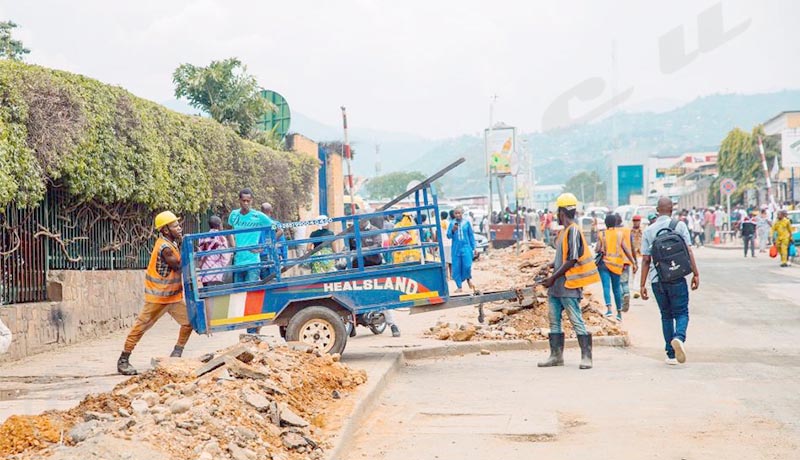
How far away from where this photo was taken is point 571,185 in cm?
19912

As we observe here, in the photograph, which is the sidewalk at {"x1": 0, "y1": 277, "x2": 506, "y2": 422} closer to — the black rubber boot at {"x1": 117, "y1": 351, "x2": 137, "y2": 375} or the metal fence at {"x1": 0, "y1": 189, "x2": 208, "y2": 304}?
the black rubber boot at {"x1": 117, "y1": 351, "x2": 137, "y2": 375}

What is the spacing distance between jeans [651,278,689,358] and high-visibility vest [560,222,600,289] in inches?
28.5

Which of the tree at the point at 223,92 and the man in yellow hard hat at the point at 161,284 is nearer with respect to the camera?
the man in yellow hard hat at the point at 161,284

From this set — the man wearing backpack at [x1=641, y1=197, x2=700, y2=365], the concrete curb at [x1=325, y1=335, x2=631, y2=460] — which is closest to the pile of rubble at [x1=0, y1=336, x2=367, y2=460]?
the concrete curb at [x1=325, y1=335, x2=631, y2=460]

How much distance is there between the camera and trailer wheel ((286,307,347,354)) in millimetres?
10828

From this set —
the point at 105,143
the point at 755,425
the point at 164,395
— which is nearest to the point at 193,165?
the point at 105,143

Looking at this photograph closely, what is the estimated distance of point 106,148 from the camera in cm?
1451

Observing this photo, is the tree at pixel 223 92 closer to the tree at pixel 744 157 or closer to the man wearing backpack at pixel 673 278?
the man wearing backpack at pixel 673 278

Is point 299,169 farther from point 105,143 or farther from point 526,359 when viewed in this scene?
point 526,359

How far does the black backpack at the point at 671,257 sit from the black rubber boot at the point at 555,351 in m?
1.26

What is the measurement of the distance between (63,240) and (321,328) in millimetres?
4847

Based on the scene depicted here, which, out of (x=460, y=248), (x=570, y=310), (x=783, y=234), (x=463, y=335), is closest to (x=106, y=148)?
(x=463, y=335)

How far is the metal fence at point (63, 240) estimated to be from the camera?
40.4 ft

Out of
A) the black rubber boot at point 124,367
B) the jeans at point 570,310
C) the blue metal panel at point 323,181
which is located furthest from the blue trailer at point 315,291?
the blue metal panel at point 323,181
